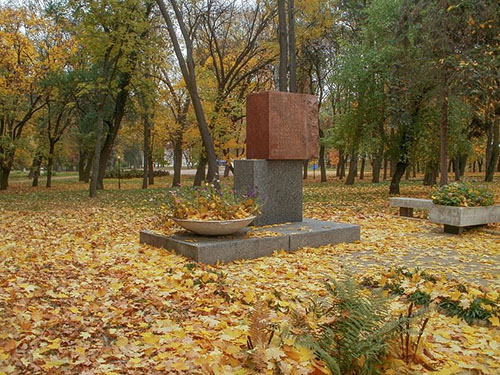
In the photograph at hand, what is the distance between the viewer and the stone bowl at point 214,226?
6867 millimetres

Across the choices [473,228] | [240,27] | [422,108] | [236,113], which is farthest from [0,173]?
[473,228]

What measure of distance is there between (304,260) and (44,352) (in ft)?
13.3

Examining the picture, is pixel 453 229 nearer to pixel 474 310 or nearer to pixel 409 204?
pixel 409 204

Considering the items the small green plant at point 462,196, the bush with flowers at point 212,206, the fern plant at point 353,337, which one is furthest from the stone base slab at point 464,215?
the fern plant at point 353,337

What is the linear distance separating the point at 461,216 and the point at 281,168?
11.9ft

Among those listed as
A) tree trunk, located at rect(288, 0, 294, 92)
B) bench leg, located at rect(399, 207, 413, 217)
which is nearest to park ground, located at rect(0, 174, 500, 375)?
bench leg, located at rect(399, 207, 413, 217)

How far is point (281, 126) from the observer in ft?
27.7

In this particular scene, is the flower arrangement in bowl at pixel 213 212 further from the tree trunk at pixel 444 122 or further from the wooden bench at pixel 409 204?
the tree trunk at pixel 444 122

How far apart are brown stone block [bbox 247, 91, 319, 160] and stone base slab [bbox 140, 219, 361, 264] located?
4.57ft

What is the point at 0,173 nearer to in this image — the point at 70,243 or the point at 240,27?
the point at 240,27

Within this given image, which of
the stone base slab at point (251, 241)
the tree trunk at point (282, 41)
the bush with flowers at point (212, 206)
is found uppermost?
the tree trunk at point (282, 41)

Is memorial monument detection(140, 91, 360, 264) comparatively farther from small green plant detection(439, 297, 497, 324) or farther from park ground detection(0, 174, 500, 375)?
small green plant detection(439, 297, 497, 324)

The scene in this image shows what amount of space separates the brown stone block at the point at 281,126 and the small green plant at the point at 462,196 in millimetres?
2817

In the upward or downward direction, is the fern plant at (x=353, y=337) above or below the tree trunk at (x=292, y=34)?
below
